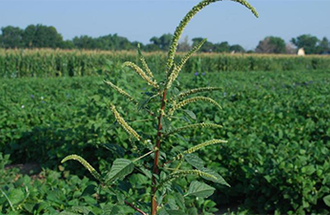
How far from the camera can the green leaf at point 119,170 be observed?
130cm

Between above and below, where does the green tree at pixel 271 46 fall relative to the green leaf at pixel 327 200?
above

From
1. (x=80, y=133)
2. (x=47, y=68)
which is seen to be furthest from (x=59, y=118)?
(x=47, y=68)

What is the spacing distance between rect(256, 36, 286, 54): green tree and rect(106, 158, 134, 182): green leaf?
258 ft

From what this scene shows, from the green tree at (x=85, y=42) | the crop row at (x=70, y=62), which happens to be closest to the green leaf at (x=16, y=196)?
the crop row at (x=70, y=62)

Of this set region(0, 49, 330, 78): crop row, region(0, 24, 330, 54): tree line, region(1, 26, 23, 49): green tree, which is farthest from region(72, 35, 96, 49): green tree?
region(0, 49, 330, 78): crop row

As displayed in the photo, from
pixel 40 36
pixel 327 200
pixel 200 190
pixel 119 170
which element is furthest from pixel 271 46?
pixel 119 170

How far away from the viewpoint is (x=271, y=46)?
3150 inches

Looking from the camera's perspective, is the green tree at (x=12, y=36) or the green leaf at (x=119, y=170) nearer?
the green leaf at (x=119, y=170)

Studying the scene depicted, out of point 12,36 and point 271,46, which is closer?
point 12,36

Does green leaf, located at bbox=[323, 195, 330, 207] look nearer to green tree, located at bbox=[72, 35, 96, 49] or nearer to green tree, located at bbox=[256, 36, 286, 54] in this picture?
green tree, located at bbox=[72, 35, 96, 49]

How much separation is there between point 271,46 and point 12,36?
5064cm

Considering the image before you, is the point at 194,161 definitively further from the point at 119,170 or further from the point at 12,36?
the point at 12,36

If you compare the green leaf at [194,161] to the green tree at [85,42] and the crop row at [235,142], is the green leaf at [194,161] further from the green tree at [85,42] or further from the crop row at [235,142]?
the green tree at [85,42]

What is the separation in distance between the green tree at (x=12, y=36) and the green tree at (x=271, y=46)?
148 feet
